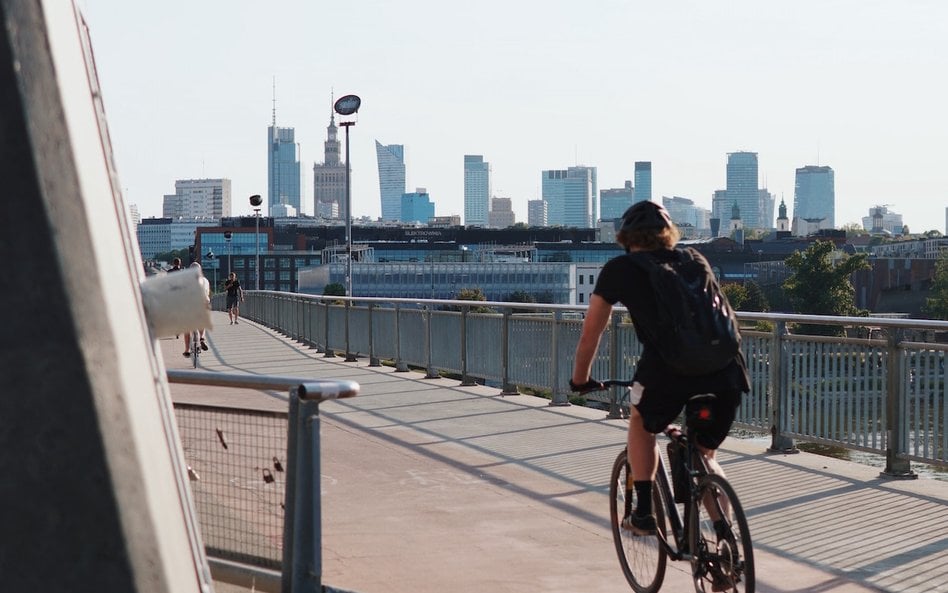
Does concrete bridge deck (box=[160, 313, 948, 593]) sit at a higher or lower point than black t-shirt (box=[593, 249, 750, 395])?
lower

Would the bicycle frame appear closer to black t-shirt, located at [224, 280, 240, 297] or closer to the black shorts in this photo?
the black shorts

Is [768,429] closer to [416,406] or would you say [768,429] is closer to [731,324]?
[416,406]

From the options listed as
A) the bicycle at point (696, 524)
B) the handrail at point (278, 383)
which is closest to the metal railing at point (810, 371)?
the bicycle at point (696, 524)

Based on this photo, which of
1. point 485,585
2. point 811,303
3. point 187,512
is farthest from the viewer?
point 811,303

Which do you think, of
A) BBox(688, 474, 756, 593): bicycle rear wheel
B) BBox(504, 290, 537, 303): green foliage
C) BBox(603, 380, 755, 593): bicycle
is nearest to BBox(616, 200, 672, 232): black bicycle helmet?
BBox(603, 380, 755, 593): bicycle

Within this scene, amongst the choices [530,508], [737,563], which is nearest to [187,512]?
[737,563]

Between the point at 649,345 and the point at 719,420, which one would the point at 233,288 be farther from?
the point at 719,420

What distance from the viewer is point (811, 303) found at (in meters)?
111

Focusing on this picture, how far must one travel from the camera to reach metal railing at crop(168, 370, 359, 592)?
15.3ft

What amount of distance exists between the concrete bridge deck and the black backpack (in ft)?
4.76

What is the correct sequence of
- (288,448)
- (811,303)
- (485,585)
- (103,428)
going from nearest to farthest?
(103,428) < (288,448) < (485,585) < (811,303)

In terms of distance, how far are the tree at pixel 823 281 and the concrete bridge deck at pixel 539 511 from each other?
330 feet

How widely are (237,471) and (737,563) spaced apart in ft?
5.99

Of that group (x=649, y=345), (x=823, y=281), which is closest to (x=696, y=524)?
(x=649, y=345)
